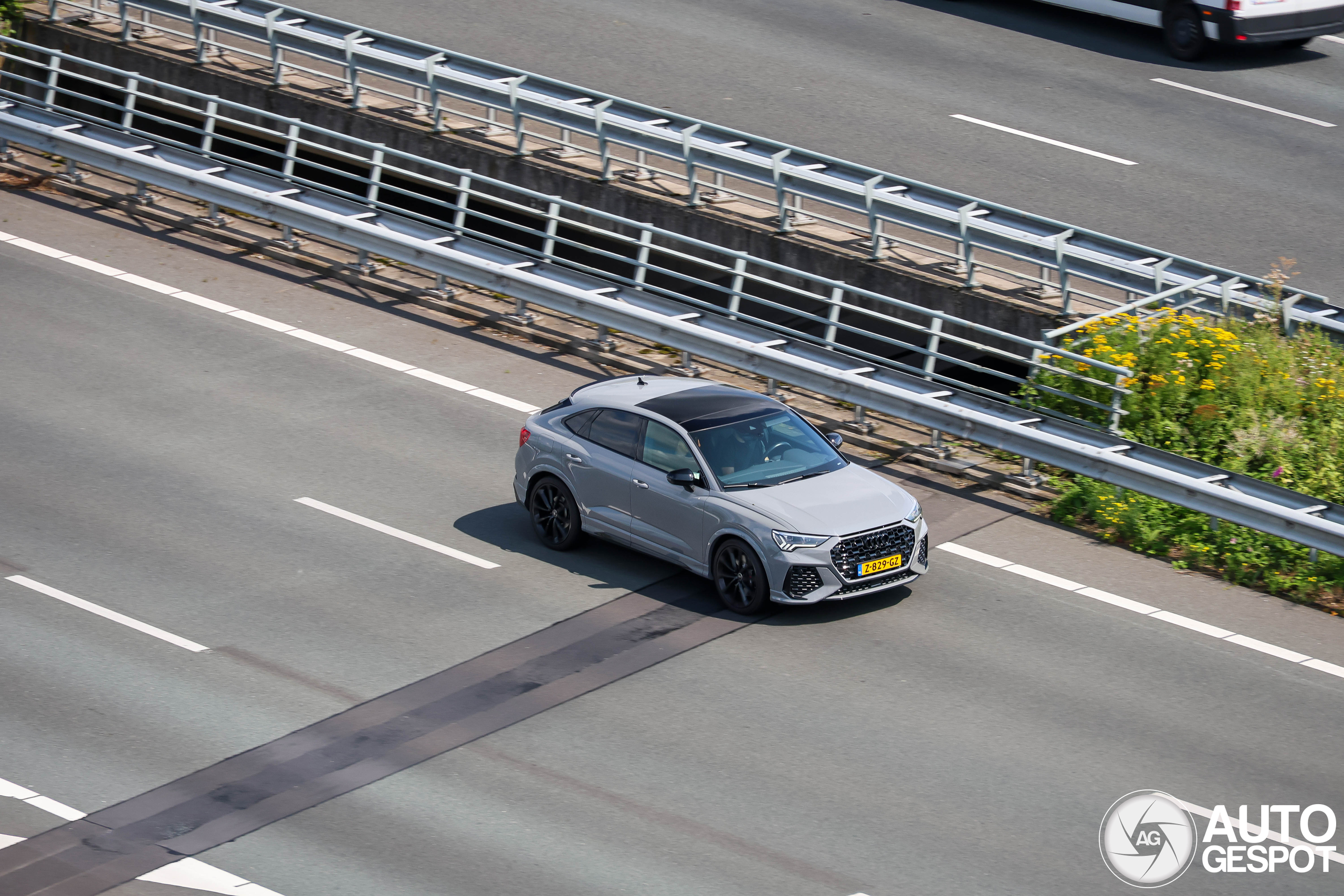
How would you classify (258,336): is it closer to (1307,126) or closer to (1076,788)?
(1076,788)

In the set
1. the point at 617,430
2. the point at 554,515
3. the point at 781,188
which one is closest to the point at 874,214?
the point at 781,188

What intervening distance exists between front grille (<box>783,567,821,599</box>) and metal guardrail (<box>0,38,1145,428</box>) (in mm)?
3904

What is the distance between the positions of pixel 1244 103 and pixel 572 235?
30.5ft

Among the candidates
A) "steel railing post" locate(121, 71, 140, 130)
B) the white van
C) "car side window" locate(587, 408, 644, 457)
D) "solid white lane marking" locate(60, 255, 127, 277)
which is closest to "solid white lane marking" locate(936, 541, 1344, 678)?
"car side window" locate(587, 408, 644, 457)

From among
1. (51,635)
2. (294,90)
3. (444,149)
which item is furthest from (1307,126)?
(51,635)

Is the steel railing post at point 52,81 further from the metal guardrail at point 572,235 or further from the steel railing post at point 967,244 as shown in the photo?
the steel railing post at point 967,244

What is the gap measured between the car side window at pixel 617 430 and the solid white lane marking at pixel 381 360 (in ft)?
13.9

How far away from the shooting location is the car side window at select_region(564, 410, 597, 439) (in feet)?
45.4

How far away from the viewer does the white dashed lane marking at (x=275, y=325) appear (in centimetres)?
1694

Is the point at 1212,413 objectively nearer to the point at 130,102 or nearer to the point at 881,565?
the point at 881,565

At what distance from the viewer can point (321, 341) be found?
18078 mm

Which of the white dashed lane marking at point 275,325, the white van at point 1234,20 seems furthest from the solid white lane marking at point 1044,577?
the white van at point 1234,20

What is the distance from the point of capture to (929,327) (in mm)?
17797

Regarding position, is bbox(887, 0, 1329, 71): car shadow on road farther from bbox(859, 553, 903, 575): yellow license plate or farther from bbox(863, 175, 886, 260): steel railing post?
bbox(859, 553, 903, 575): yellow license plate
